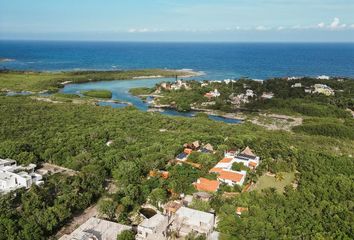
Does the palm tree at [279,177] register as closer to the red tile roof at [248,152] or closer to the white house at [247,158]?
the white house at [247,158]

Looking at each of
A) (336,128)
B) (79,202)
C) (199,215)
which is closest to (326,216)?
(199,215)

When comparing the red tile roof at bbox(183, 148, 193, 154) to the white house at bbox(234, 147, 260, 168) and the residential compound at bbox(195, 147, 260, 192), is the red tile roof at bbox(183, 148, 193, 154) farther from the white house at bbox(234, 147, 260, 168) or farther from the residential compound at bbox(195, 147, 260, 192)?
the white house at bbox(234, 147, 260, 168)

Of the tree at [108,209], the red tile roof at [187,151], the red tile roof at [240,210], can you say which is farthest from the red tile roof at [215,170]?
the tree at [108,209]

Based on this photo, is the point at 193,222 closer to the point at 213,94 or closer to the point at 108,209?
the point at 108,209

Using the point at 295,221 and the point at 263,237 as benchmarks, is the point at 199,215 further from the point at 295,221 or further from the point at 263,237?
the point at 295,221

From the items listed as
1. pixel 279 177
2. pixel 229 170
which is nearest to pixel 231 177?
pixel 229 170
